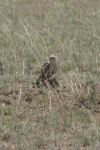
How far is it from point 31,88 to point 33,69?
93cm

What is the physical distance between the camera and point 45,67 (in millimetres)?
4867

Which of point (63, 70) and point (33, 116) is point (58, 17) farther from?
point (33, 116)

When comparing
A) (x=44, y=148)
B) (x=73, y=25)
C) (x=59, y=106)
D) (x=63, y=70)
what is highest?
(x=73, y=25)

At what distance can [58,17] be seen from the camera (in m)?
9.42

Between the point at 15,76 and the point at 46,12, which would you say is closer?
the point at 15,76

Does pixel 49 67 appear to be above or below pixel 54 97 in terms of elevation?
above

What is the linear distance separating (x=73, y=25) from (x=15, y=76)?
3.95 meters

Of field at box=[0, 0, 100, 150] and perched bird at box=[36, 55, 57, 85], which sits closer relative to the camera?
field at box=[0, 0, 100, 150]

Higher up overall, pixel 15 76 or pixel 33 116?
pixel 15 76

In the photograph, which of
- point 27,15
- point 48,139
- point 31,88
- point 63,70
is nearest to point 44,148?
point 48,139

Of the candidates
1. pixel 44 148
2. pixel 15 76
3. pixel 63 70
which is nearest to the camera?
pixel 44 148

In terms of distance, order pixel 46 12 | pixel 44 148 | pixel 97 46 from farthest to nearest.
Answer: pixel 46 12 → pixel 97 46 → pixel 44 148

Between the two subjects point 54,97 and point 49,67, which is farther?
point 49,67

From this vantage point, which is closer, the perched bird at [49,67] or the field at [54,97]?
the field at [54,97]
